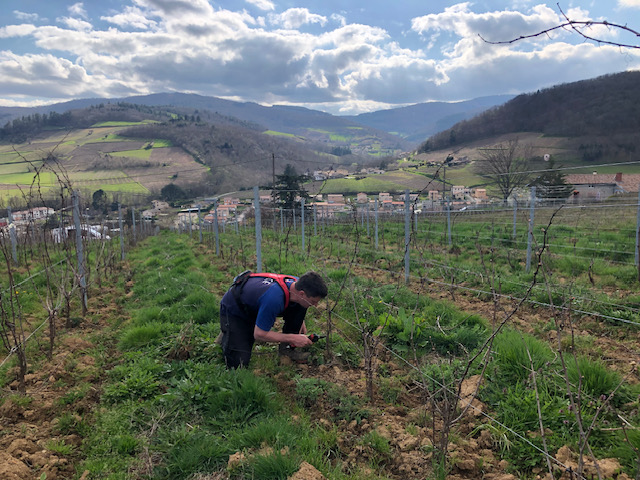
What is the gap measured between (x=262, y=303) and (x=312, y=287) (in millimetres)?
489

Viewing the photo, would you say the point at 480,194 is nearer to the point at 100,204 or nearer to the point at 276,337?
the point at 276,337

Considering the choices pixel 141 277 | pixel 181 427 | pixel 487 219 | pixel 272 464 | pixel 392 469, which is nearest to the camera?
pixel 272 464

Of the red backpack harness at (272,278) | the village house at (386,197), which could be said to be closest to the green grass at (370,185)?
the village house at (386,197)

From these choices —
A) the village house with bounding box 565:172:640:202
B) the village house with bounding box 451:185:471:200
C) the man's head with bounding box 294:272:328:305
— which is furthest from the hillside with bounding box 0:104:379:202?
the man's head with bounding box 294:272:328:305

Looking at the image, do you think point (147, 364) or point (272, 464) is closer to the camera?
point (272, 464)

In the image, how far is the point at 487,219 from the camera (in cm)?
1555

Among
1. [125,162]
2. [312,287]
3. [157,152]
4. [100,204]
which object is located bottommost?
[312,287]

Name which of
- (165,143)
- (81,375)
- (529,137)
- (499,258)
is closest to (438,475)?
(81,375)

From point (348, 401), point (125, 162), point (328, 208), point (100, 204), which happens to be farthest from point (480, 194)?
point (125, 162)

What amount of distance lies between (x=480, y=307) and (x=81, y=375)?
202 inches

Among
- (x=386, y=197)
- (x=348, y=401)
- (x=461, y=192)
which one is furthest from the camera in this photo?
(x=461, y=192)

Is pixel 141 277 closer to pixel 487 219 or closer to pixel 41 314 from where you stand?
pixel 41 314

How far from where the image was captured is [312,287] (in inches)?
131

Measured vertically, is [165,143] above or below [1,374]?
above
